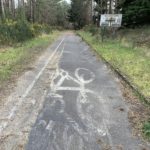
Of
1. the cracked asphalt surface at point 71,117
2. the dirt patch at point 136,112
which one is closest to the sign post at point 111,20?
the cracked asphalt surface at point 71,117

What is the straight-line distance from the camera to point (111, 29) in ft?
107

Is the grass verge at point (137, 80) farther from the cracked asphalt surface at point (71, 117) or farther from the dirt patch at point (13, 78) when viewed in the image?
the dirt patch at point (13, 78)

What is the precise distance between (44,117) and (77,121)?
712mm

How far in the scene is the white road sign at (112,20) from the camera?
28172mm

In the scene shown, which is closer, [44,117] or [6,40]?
[44,117]

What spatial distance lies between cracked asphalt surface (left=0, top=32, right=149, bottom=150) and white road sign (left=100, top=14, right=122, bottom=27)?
58.3 ft

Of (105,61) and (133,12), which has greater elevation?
(133,12)

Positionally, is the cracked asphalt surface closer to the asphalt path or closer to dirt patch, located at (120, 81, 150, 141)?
the asphalt path

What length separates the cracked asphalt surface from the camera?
18.1 feet

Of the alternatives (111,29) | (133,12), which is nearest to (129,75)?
(133,12)

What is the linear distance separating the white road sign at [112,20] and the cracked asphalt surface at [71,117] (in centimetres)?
1777

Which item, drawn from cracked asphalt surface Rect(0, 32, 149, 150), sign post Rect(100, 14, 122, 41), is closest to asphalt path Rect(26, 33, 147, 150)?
cracked asphalt surface Rect(0, 32, 149, 150)

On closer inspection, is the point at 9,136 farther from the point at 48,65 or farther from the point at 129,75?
the point at 48,65

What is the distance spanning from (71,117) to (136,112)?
1.54 metres
